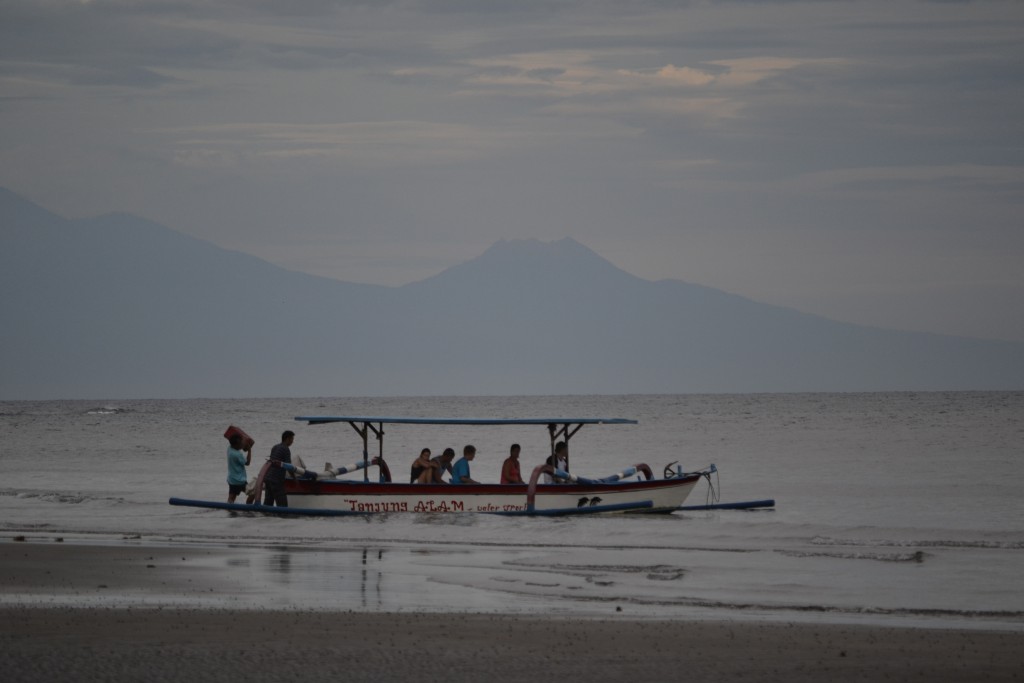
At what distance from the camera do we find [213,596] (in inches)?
511

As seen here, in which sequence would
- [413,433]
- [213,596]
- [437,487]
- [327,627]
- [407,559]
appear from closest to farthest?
[327,627]
[213,596]
[407,559]
[437,487]
[413,433]

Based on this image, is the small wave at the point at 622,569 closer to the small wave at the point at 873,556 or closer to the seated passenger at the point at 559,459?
the small wave at the point at 873,556

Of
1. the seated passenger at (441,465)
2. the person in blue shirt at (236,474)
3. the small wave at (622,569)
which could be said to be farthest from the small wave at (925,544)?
the person in blue shirt at (236,474)

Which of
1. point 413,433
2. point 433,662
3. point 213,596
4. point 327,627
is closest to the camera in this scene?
point 433,662

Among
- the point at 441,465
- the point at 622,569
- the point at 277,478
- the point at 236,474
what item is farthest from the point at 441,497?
the point at 622,569

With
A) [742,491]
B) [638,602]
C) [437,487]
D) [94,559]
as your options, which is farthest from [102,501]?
[638,602]

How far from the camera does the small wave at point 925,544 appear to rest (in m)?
21.1

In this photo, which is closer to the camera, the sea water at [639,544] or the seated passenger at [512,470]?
the sea water at [639,544]

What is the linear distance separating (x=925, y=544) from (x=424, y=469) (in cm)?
955

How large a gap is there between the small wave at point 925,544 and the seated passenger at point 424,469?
7553 millimetres

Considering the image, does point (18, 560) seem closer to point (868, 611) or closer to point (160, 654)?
point (160, 654)

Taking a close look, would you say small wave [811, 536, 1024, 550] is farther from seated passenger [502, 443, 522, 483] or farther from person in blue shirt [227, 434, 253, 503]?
person in blue shirt [227, 434, 253, 503]

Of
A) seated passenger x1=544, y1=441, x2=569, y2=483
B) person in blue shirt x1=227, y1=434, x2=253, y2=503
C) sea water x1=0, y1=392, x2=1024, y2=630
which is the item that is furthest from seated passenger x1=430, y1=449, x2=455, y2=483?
person in blue shirt x1=227, y1=434, x2=253, y2=503

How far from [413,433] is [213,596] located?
79045 millimetres
